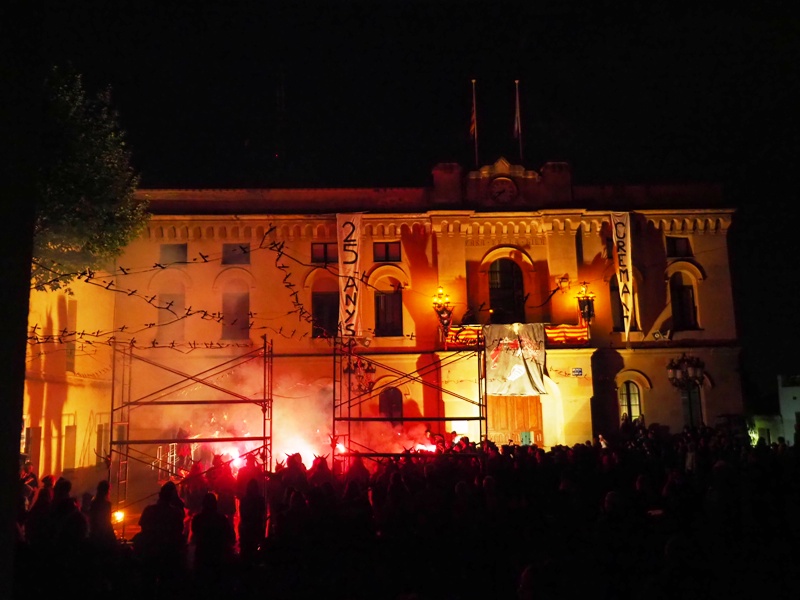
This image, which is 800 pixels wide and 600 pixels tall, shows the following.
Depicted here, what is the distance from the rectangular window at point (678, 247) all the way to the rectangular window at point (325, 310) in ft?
46.9

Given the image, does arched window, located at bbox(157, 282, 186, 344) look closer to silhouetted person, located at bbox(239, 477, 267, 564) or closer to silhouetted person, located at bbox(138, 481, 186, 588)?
silhouetted person, located at bbox(239, 477, 267, 564)

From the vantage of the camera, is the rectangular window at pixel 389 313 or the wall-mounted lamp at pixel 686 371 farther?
the rectangular window at pixel 389 313

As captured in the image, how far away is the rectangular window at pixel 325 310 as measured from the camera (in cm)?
2716

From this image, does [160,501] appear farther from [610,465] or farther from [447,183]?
[447,183]

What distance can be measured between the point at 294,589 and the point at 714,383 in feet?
80.1

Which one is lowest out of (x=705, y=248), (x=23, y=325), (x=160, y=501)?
(x=160, y=501)

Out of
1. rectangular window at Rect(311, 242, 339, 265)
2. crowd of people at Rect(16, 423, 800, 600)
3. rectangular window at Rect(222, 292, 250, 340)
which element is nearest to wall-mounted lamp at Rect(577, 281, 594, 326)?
rectangular window at Rect(311, 242, 339, 265)

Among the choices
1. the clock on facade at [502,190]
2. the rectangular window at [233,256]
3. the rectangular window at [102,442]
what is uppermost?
the clock on facade at [502,190]

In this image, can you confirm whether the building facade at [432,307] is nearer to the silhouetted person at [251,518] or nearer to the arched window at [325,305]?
the arched window at [325,305]

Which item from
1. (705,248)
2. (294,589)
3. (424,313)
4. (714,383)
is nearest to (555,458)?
(294,589)

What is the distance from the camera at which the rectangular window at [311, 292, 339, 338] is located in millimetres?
27156

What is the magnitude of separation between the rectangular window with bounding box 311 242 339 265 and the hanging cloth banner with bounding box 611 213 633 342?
37.8ft

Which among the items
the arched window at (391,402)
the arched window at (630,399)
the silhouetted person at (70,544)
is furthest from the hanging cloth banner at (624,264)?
the silhouetted person at (70,544)

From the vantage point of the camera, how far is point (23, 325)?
298 cm
